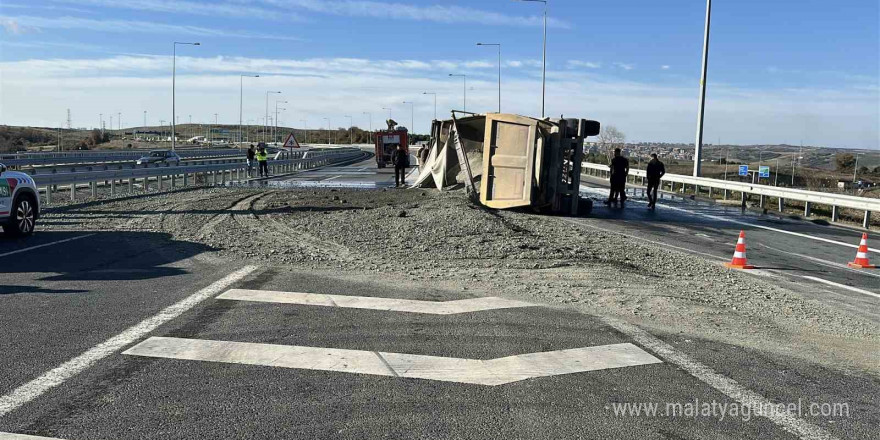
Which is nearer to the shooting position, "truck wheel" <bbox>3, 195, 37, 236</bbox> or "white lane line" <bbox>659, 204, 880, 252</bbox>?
"truck wheel" <bbox>3, 195, 37, 236</bbox>

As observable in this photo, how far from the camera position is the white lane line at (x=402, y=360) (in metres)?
5.41

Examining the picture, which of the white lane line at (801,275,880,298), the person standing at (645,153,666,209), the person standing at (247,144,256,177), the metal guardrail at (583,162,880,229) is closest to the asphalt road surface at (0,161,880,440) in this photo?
the white lane line at (801,275,880,298)

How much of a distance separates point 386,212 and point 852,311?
9894 millimetres

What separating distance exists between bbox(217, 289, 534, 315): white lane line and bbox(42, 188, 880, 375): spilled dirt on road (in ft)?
1.98

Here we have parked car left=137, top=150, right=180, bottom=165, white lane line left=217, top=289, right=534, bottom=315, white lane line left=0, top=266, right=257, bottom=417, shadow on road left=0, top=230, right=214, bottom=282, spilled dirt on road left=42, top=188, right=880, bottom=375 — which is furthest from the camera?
parked car left=137, top=150, right=180, bottom=165

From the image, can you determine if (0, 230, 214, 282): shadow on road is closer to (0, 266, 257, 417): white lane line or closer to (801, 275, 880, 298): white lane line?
(0, 266, 257, 417): white lane line

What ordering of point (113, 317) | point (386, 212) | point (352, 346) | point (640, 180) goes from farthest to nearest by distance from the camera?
point (640, 180) < point (386, 212) < point (113, 317) < point (352, 346)

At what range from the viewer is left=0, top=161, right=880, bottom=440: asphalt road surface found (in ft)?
14.5

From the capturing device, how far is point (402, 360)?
5.71 m

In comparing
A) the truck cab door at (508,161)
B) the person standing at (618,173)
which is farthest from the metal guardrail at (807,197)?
the truck cab door at (508,161)

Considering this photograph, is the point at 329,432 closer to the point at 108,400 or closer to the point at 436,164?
the point at 108,400

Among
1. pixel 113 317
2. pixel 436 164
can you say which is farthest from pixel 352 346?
pixel 436 164

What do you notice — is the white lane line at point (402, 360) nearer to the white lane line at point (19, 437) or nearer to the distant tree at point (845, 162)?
the white lane line at point (19, 437)

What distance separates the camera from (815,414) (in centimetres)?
478
